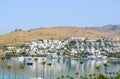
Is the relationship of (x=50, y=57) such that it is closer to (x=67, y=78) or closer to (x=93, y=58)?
(x=93, y=58)

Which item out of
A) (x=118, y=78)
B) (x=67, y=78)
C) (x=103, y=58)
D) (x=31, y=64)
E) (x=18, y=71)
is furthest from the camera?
(x=103, y=58)

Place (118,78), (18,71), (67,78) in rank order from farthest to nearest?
(18,71)
(67,78)
(118,78)

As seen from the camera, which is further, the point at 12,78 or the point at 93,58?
the point at 93,58

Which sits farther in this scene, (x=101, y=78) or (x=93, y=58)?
(x=93, y=58)

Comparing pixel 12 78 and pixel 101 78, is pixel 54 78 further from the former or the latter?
pixel 101 78

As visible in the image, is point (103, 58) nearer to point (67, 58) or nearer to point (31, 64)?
point (67, 58)

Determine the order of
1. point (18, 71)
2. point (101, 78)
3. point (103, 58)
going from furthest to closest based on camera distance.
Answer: point (103, 58) < point (18, 71) < point (101, 78)

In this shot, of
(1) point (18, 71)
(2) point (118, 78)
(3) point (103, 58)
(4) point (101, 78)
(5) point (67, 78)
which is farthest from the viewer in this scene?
(3) point (103, 58)

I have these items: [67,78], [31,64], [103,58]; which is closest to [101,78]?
[67,78]

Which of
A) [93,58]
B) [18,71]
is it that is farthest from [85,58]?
[18,71]
